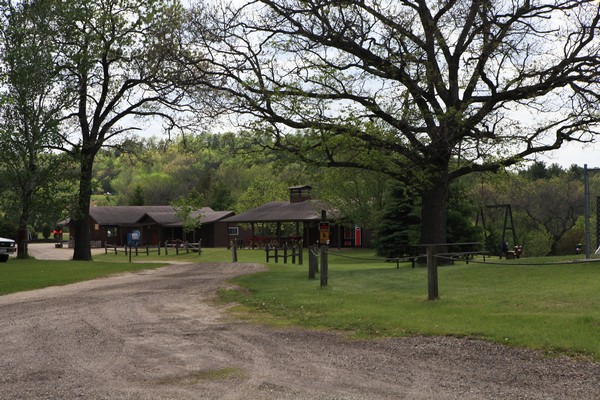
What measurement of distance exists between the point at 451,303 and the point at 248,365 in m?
6.76

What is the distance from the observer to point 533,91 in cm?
2519

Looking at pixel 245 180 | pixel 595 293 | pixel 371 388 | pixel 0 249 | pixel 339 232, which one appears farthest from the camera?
pixel 245 180

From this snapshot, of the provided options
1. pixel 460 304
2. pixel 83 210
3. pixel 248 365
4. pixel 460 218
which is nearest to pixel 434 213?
pixel 460 218

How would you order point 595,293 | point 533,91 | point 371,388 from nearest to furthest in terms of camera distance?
point 371,388 < point 595,293 < point 533,91

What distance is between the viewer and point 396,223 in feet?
139

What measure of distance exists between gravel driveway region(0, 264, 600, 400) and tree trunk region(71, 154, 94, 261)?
1112 inches

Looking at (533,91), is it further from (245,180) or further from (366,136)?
(245,180)

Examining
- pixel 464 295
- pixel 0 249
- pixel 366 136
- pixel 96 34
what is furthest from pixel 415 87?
pixel 0 249

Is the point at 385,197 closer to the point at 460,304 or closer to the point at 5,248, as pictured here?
the point at 5,248

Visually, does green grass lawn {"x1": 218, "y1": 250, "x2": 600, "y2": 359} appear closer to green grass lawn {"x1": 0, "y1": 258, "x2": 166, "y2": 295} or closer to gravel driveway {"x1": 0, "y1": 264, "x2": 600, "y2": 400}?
gravel driveway {"x1": 0, "y1": 264, "x2": 600, "y2": 400}

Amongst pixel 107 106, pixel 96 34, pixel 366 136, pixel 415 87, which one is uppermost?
pixel 96 34

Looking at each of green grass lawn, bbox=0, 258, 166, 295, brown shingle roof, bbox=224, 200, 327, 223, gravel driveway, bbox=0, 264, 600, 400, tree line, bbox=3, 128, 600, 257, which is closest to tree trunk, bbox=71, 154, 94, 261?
tree line, bbox=3, 128, 600, 257

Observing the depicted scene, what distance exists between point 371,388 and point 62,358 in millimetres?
4470

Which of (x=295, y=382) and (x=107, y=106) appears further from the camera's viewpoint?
(x=107, y=106)
